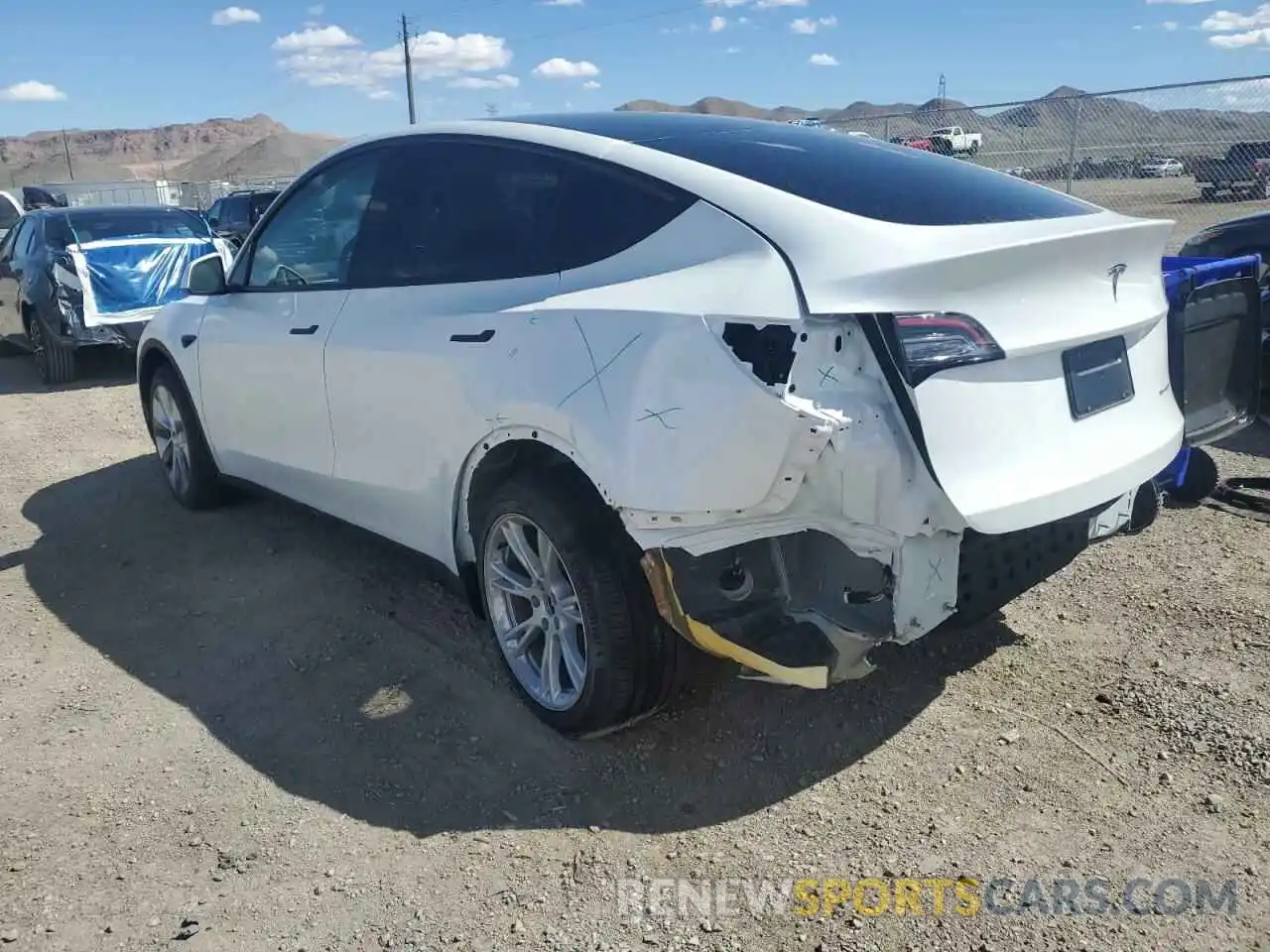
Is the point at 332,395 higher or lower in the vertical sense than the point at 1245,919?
higher

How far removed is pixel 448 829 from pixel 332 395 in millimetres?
1778

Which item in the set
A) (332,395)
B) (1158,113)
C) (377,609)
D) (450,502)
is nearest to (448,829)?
(450,502)

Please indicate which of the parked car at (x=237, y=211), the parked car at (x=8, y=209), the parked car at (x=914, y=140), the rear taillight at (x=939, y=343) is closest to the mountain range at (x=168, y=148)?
the parked car at (x=237, y=211)

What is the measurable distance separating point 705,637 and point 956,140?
14392 mm

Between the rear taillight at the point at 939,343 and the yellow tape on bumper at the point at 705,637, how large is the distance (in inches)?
30.9

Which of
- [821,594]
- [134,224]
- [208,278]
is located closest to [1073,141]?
[134,224]

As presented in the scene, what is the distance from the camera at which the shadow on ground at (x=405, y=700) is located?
296 centimetres

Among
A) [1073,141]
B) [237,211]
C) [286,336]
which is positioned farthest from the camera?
[237,211]

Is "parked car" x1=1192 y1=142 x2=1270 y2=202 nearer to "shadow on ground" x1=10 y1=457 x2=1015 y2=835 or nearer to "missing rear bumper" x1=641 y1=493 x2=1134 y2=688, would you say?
"shadow on ground" x1=10 y1=457 x2=1015 y2=835

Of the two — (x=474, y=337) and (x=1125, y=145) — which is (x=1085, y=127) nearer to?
(x=1125, y=145)

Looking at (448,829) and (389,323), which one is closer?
(448,829)

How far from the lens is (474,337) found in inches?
125

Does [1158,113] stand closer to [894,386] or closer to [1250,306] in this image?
[1250,306]

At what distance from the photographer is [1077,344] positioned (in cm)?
272
